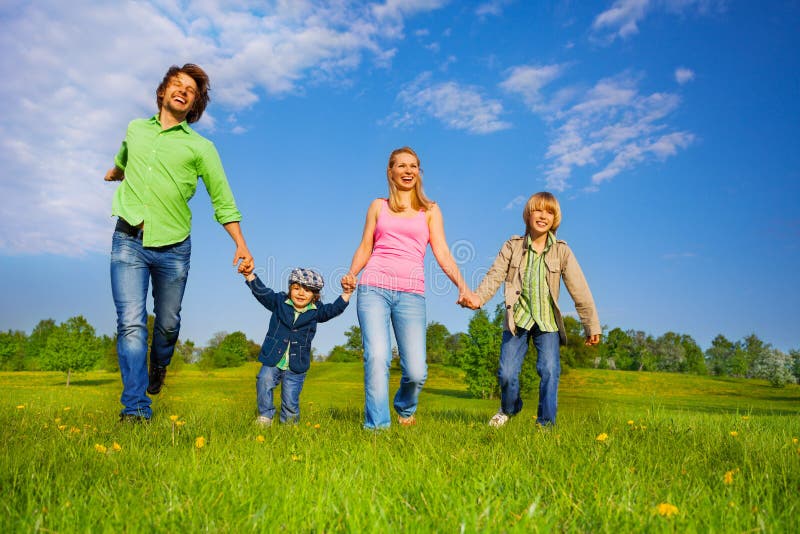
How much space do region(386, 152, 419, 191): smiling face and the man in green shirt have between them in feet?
5.69

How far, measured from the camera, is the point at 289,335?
20.5 ft

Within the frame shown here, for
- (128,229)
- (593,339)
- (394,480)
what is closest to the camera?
(394,480)

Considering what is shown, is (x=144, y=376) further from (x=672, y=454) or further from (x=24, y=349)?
(x=24, y=349)

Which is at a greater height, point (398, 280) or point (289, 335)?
point (398, 280)

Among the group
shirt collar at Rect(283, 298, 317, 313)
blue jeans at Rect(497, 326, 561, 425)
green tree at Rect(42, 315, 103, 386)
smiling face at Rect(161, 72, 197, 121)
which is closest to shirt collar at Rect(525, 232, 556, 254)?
blue jeans at Rect(497, 326, 561, 425)

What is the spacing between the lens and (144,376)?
5324 mm

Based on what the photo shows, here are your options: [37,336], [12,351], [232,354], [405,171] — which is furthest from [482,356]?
[37,336]

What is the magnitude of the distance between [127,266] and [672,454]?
4.90 metres

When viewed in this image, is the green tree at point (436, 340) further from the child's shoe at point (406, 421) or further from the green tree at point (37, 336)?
the child's shoe at point (406, 421)

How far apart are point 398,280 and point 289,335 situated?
1623mm

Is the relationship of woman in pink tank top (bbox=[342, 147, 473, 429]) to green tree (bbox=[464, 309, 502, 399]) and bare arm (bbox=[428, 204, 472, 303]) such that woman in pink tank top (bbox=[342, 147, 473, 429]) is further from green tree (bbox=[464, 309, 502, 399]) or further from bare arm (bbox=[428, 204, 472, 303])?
green tree (bbox=[464, 309, 502, 399])

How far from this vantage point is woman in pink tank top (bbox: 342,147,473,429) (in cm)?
531

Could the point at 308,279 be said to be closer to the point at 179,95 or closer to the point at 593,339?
the point at 179,95

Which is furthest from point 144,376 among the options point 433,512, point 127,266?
point 433,512
